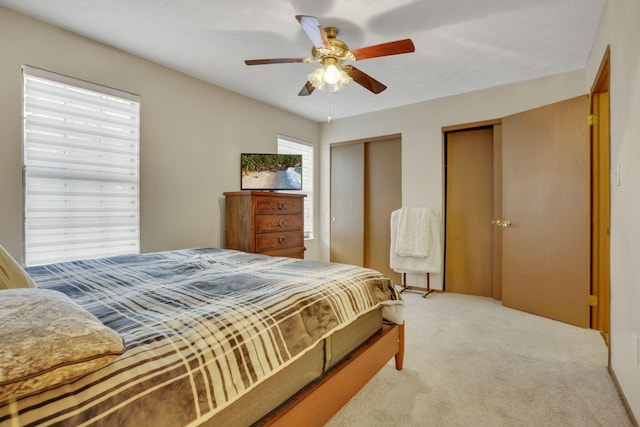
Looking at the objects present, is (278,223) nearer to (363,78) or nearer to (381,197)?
(363,78)

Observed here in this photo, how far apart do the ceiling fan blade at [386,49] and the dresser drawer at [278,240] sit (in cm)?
186

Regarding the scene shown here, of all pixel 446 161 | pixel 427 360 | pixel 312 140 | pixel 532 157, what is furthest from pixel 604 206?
pixel 312 140

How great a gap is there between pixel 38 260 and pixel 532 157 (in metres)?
4.30

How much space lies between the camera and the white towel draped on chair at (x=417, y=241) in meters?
3.70

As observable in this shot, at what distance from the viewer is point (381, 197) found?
14.6ft

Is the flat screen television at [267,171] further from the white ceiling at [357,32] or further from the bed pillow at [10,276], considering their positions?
the bed pillow at [10,276]

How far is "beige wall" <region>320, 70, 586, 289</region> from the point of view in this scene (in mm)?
3205

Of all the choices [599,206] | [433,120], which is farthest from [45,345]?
[433,120]

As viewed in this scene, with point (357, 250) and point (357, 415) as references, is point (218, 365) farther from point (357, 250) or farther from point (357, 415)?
point (357, 250)

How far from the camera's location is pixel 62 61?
2.35m

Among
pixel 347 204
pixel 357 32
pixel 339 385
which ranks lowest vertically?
pixel 339 385

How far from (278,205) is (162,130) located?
51.8 inches

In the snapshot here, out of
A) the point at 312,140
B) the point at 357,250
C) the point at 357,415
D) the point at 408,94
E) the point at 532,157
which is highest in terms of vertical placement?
the point at 408,94

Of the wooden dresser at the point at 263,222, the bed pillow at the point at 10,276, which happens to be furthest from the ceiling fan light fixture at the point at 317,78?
the bed pillow at the point at 10,276
